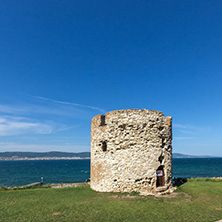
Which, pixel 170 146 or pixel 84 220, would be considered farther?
pixel 170 146

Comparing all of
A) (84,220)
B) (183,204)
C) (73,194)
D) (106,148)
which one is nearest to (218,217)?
(183,204)

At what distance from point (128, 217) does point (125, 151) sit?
5259 millimetres

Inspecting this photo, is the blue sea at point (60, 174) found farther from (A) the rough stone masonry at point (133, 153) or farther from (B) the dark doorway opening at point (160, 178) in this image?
(B) the dark doorway opening at point (160, 178)

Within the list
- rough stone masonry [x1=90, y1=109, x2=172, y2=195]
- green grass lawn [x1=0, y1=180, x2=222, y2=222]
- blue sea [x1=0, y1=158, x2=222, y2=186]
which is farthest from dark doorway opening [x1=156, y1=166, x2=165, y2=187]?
blue sea [x1=0, y1=158, x2=222, y2=186]

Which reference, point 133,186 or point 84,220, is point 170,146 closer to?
point 133,186

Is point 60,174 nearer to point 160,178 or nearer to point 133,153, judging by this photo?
point 160,178

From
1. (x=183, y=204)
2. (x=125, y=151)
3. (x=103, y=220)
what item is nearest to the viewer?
(x=103, y=220)

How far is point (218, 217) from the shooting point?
8.19m

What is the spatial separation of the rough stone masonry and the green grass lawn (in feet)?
3.50

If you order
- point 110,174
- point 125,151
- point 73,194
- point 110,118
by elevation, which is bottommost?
point 73,194

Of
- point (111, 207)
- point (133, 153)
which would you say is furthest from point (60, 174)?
point (111, 207)

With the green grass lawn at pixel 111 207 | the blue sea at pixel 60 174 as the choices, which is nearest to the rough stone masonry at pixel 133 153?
the green grass lawn at pixel 111 207

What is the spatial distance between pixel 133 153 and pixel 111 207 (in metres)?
4.28

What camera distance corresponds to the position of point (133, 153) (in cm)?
1309
